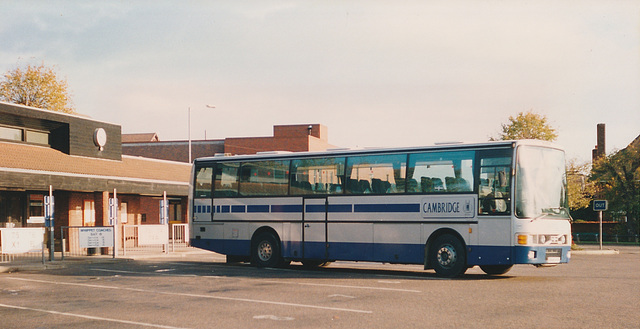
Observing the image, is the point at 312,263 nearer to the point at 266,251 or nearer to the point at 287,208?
the point at 266,251

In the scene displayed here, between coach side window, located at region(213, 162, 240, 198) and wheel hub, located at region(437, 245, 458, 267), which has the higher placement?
coach side window, located at region(213, 162, 240, 198)

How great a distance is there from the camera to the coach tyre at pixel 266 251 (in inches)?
817

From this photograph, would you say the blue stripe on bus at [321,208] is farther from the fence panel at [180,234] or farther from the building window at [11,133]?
the building window at [11,133]

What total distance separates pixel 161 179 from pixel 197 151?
1651 inches

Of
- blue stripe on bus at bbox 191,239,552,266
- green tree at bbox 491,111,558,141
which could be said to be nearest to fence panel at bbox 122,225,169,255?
blue stripe on bus at bbox 191,239,552,266

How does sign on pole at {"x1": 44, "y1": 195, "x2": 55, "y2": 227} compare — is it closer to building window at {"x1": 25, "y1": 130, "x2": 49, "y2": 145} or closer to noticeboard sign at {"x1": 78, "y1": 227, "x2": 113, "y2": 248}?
noticeboard sign at {"x1": 78, "y1": 227, "x2": 113, "y2": 248}

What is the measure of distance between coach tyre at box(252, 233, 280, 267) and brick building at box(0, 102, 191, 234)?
10.6m

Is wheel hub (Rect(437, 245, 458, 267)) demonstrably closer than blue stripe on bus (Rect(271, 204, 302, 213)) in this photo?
Yes

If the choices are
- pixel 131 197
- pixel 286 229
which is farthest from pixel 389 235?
pixel 131 197

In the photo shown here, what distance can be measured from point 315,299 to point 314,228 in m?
7.02

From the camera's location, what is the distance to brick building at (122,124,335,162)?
73625 mm

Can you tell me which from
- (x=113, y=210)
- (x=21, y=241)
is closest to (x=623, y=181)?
(x=113, y=210)

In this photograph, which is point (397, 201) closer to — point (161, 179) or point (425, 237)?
point (425, 237)

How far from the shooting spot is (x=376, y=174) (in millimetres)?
18719
